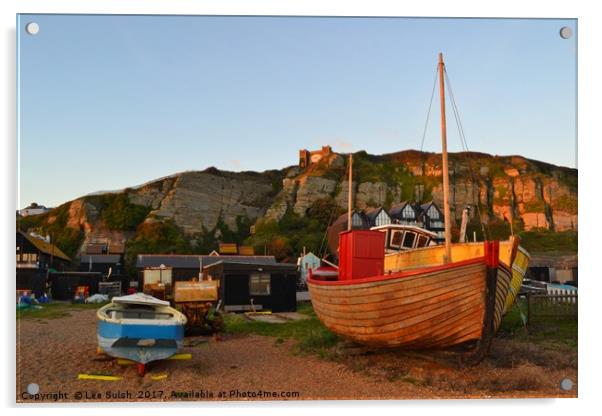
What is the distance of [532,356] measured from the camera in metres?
9.77

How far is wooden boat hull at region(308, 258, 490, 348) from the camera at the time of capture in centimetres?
815

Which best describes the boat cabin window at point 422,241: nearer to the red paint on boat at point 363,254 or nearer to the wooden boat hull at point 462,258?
the wooden boat hull at point 462,258

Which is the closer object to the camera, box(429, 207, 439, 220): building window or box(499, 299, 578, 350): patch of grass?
box(499, 299, 578, 350): patch of grass

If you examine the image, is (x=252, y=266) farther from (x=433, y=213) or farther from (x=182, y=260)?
(x=433, y=213)

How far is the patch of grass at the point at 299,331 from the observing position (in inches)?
451

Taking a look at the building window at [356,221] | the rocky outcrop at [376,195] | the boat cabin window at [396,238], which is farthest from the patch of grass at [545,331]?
the rocky outcrop at [376,195]

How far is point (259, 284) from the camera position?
19.5m

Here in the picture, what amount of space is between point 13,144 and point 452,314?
749 cm

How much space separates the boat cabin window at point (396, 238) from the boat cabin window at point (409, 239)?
160 mm

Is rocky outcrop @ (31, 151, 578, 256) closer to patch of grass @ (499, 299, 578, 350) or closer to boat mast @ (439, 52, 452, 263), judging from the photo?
patch of grass @ (499, 299, 578, 350)

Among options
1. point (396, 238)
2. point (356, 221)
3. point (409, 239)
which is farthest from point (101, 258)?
point (409, 239)

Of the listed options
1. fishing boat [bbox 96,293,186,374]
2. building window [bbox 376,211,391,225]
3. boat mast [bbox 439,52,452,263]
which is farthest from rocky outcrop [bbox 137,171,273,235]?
boat mast [bbox 439,52,452,263]

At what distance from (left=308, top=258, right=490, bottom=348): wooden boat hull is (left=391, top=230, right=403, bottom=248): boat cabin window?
787 centimetres

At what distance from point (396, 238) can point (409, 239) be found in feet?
1.45
